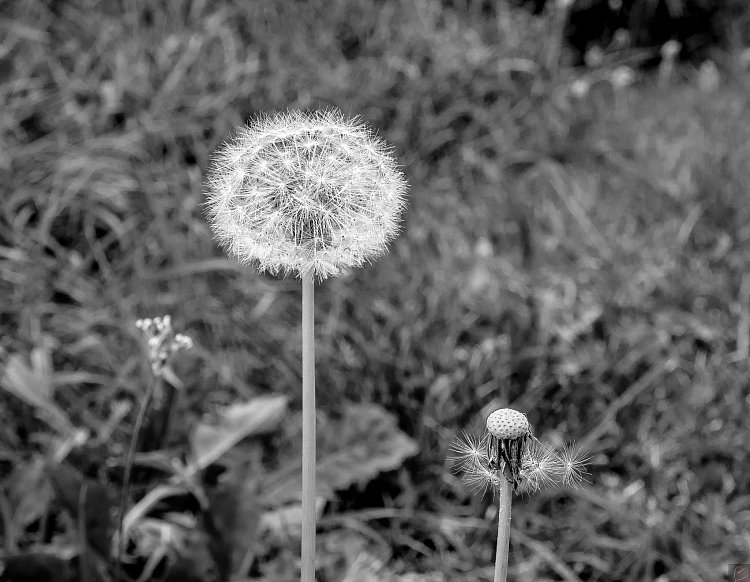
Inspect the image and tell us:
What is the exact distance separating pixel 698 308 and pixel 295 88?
100 inches

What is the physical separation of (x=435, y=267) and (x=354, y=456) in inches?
56.4

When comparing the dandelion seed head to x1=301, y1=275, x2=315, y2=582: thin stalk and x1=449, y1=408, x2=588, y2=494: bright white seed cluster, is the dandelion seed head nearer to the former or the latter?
x1=449, y1=408, x2=588, y2=494: bright white seed cluster

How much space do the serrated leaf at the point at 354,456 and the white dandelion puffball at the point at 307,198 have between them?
5.22ft

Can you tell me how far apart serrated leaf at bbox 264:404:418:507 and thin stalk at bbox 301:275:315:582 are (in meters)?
1.58

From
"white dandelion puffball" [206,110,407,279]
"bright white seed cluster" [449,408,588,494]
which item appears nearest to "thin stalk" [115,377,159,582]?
"white dandelion puffball" [206,110,407,279]

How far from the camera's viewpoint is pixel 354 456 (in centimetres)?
287

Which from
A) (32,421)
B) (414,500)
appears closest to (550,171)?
(414,500)

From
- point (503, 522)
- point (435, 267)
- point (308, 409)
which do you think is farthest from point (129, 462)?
point (435, 267)

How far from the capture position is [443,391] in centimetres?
327

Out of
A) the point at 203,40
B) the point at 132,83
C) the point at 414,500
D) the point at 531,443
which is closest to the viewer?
the point at 531,443

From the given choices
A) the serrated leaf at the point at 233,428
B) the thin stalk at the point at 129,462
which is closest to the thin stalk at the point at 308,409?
the thin stalk at the point at 129,462

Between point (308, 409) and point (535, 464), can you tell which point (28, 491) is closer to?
point (308, 409)

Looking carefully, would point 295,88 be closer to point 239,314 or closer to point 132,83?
point 132,83

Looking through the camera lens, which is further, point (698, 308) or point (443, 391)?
point (698, 308)
